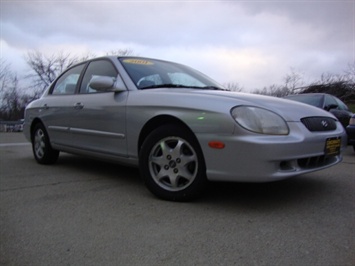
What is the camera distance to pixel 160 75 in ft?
12.9

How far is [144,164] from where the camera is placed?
3.29 m

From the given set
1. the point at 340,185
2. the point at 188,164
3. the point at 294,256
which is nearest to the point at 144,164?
the point at 188,164

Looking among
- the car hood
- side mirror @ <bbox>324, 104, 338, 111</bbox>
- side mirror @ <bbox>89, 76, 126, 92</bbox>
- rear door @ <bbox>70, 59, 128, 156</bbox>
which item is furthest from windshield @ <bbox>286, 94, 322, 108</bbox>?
side mirror @ <bbox>89, 76, 126, 92</bbox>

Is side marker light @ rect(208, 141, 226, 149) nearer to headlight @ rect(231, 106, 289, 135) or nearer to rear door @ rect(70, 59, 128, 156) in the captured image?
headlight @ rect(231, 106, 289, 135)

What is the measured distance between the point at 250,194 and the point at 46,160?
10.6 feet

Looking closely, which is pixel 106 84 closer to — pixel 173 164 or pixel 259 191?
pixel 173 164

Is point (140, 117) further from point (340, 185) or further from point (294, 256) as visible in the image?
point (340, 185)

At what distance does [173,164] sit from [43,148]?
287 cm

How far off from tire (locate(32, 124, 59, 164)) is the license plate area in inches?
147

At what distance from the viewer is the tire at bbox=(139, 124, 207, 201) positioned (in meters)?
3.00

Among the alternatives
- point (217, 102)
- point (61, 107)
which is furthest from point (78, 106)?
point (217, 102)

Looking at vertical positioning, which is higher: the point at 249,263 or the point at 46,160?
the point at 249,263

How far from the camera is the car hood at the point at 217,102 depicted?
2.95 m

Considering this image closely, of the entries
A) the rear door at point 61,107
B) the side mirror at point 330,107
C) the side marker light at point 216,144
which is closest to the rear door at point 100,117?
the rear door at point 61,107
